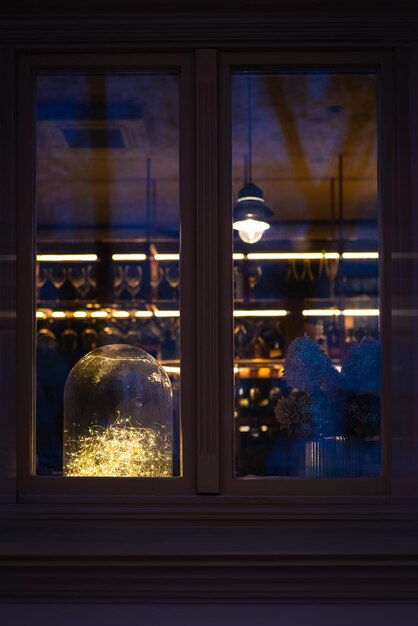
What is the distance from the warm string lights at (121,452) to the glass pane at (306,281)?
0.83 ft

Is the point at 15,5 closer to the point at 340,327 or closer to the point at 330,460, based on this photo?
the point at 330,460

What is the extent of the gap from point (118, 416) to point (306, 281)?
1884mm

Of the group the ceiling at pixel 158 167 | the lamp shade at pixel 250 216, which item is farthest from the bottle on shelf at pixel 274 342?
the lamp shade at pixel 250 216

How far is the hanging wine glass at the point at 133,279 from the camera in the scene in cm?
513

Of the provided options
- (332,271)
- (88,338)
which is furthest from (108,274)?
(332,271)

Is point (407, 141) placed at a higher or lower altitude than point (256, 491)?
higher

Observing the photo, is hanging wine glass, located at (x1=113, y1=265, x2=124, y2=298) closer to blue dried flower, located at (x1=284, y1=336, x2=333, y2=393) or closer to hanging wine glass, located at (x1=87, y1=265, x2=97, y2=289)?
hanging wine glass, located at (x1=87, y1=265, x2=97, y2=289)

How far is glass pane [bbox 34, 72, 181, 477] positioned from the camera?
246 centimetres

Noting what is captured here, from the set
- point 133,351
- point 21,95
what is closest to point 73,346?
point 133,351

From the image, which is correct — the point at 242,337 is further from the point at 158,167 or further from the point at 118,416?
the point at 118,416

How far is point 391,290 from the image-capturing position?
2.31 m

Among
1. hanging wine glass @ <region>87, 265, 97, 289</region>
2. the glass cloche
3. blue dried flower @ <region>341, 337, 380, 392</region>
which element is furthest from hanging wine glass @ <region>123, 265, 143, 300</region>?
blue dried flower @ <region>341, 337, 380, 392</region>

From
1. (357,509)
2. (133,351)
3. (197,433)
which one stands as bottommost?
(357,509)

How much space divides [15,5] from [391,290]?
145cm
